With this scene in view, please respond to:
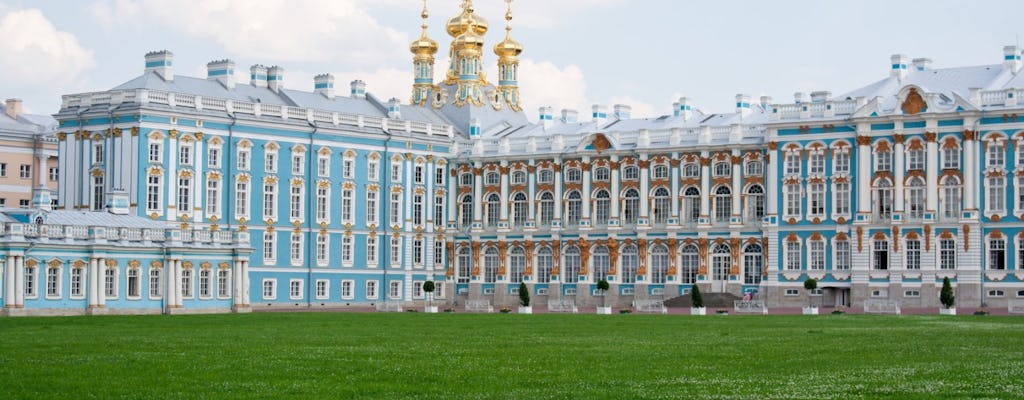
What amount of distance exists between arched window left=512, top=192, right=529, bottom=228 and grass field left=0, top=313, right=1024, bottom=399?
4640 centimetres

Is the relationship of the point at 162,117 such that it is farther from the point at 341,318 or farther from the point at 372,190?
the point at 341,318

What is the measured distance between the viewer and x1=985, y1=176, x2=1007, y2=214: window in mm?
83562

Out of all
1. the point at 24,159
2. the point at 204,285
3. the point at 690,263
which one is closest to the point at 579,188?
the point at 690,263

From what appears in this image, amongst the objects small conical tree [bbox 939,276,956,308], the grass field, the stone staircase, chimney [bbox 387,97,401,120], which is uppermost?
chimney [bbox 387,97,401,120]

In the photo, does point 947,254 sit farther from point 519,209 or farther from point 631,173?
point 519,209

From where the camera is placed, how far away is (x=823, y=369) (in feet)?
104

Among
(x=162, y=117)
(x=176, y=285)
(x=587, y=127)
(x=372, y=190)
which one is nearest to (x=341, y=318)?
(x=176, y=285)

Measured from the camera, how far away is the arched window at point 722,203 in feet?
302

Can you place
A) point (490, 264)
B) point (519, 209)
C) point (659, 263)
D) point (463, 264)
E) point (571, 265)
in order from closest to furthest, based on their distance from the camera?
point (659, 263), point (571, 265), point (519, 209), point (490, 264), point (463, 264)

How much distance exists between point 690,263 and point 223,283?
26670mm

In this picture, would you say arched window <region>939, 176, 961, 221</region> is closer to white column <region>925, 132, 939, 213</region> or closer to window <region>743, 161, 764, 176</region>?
white column <region>925, 132, 939, 213</region>

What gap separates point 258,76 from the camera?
94.2 metres

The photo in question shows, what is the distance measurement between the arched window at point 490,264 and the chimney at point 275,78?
14.3 meters

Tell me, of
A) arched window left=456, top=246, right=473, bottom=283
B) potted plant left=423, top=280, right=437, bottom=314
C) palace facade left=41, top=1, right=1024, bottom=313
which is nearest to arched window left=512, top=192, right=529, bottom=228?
palace facade left=41, top=1, right=1024, bottom=313
